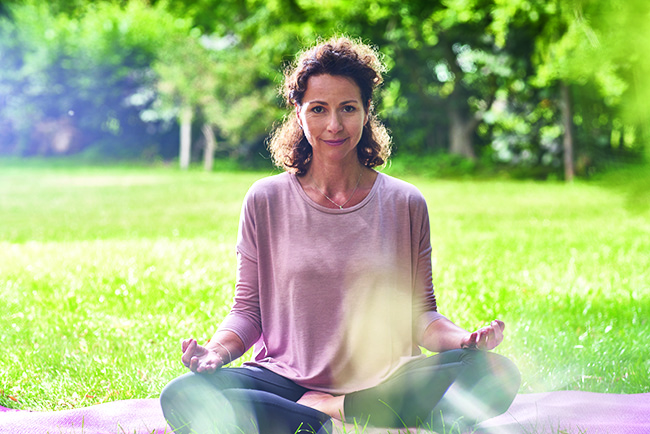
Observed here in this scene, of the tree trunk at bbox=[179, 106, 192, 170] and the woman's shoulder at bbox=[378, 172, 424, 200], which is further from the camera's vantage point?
the tree trunk at bbox=[179, 106, 192, 170]

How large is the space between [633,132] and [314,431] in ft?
5.42

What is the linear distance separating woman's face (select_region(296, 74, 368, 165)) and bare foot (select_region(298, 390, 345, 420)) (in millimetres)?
895

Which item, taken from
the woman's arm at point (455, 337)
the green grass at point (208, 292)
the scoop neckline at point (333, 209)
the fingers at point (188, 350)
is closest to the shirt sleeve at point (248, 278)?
the scoop neckline at point (333, 209)

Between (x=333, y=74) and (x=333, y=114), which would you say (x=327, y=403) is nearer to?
(x=333, y=114)

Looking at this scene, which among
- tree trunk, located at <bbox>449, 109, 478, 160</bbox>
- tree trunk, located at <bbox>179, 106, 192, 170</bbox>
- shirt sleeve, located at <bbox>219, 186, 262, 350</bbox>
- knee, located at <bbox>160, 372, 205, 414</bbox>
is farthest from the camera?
tree trunk, located at <bbox>179, 106, 192, 170</bbox>

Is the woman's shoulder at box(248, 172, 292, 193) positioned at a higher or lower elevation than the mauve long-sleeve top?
higher

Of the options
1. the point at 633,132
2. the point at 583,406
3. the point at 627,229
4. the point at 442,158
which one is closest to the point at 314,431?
the point at 583,406

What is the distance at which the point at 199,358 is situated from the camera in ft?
7.27

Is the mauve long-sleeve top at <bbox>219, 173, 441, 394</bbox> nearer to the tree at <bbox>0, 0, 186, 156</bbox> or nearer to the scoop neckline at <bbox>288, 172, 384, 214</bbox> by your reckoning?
the scoop neckline at <bbox>288, 172, 384, 214</bbox>

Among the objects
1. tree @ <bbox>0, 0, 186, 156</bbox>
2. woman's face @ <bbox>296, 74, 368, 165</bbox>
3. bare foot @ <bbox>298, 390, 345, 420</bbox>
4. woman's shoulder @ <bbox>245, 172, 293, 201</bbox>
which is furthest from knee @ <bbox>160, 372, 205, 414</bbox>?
tree @ <bbox>0, 0, 186, 156</bbox>

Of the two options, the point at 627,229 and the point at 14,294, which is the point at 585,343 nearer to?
the point at 14,294

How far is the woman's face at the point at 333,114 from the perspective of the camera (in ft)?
8.15

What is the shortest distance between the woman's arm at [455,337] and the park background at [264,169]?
1.91 feet

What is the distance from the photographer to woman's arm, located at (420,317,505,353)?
2205mm
